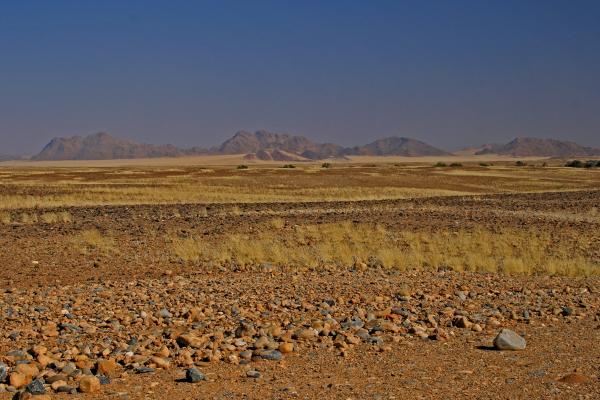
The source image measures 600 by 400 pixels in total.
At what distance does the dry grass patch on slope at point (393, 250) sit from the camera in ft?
54.9

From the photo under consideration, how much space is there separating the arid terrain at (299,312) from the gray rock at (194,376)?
0.06 ft

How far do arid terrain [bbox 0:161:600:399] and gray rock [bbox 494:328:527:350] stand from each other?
0.36 feet

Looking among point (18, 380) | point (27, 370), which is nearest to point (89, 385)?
point (18, 380)

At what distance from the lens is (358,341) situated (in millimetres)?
8617

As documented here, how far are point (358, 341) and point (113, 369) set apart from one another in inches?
115

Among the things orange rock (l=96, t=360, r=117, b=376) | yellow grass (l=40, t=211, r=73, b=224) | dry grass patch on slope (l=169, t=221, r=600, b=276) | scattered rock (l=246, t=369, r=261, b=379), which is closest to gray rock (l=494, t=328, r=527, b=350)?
scattered rock (l=246, t=369, r=261, b=379)

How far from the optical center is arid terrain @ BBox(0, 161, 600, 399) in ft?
23.4

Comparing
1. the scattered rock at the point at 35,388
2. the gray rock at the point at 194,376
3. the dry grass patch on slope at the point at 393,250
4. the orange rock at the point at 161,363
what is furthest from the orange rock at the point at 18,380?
the dry grass patch on slope at the point at 393,250

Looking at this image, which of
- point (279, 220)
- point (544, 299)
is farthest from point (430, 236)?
point (544, 299)

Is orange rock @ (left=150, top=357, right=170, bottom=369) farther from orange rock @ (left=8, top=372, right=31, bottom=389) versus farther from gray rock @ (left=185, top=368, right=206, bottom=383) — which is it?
orange rock @ (left=8, top=372, right=31, bottom=389)

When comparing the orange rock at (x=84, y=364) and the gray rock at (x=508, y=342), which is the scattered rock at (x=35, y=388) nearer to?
the orange rock at (x=84, y=364)

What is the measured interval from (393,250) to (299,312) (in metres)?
9.34

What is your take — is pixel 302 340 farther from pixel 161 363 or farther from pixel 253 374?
pixel 161 363

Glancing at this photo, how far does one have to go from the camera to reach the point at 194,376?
23.5 feet
